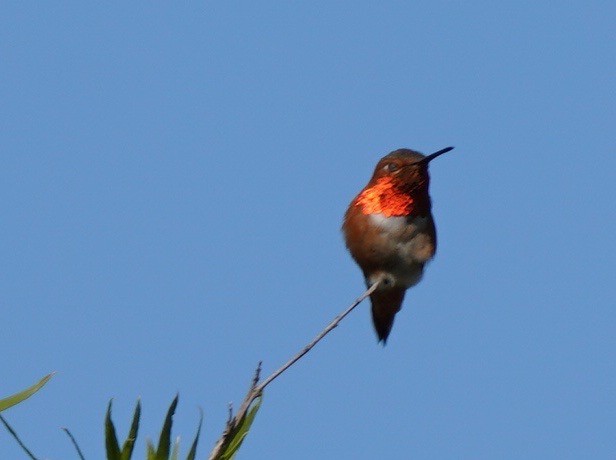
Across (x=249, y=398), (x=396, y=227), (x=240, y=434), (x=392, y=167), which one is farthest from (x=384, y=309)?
(x=249, y=398)

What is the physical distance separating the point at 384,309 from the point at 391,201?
673 millimetres

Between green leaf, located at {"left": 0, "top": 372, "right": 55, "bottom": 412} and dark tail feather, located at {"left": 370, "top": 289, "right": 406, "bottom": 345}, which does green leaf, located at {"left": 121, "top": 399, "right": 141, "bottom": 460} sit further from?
dark tail feather, located at {"left": 370, "top": 289, "right": 406, "bottom": 345}

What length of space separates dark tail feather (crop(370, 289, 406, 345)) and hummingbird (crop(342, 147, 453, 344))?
0.5 inches

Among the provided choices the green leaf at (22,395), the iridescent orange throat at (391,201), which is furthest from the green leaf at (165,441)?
the iridescent orange throat at (391,201)

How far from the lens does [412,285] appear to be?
528cm

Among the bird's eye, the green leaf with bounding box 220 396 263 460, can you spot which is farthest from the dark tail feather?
the green leaf with bounding box 220 396 263 460

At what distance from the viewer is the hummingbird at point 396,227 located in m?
5.19

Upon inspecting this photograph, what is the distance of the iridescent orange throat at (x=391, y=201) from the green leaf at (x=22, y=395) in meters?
2.73

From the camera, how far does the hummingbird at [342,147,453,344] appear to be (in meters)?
5.19

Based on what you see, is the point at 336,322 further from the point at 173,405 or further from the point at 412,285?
the point at 412,285

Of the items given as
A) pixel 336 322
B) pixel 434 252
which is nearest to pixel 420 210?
pixel 434 252

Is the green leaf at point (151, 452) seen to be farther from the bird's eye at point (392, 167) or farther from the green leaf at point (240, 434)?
the bird's eye at point (392, 167)

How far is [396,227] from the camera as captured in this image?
5.22 metres

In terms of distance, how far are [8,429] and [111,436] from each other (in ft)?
1.35
